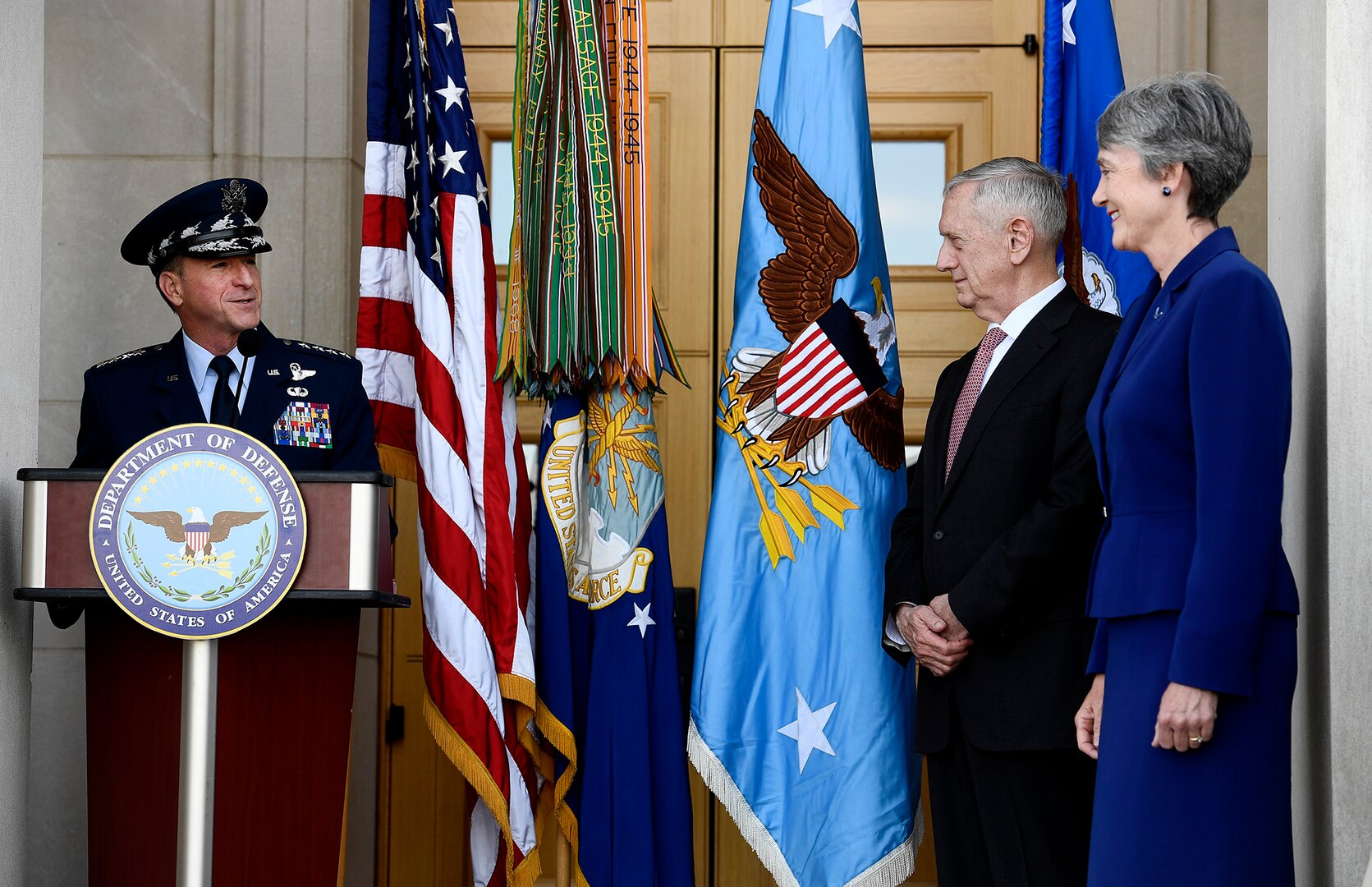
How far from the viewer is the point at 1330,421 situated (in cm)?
268

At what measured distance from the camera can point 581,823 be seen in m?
3.50

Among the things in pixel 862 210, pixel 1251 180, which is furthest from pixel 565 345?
pixel 1251 180

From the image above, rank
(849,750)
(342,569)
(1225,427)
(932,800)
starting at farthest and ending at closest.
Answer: (849,750), (932,800), (342,569), (1225,427)

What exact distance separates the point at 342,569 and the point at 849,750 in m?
1.42

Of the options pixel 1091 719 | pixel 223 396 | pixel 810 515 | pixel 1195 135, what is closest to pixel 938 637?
pixel 1091 719

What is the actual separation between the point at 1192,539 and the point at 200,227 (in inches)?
81.0

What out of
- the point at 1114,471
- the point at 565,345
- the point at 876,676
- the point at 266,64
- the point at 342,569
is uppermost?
the point at 266,64

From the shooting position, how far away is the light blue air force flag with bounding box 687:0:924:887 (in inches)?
136

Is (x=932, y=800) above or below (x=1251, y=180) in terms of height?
below

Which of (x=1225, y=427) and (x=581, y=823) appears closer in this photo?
(x=1225, y=427)

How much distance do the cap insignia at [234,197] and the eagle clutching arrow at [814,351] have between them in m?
1.15

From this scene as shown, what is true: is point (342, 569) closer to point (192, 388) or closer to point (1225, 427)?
point (192, 388)

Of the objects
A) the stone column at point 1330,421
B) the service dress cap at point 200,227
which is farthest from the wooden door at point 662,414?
the stone column at point 1330,421

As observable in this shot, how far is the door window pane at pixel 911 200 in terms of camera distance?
4582mm
